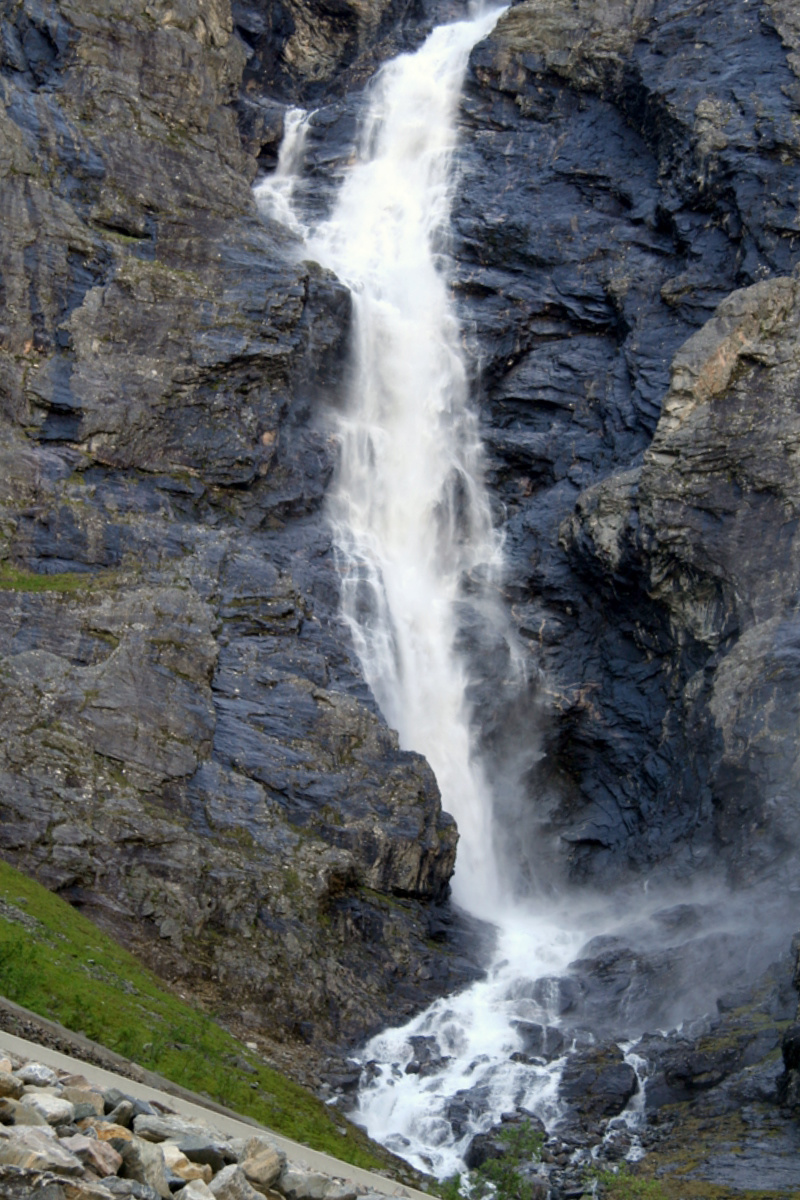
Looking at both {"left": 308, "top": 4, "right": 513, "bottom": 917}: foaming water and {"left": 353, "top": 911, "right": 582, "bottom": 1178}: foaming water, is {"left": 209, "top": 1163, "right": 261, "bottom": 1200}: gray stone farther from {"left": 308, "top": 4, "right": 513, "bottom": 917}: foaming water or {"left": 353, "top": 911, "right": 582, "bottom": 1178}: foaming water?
{"left": 308, "top": 4, "right": 513, "bottom": 917}: foaming water

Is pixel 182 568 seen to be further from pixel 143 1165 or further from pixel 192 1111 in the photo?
pixel 143 1165

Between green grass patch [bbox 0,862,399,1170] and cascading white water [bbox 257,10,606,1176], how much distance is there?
124 inches

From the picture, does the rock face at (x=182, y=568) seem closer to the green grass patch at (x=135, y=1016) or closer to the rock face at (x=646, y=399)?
the green grass patch at (x=135, y=1016)

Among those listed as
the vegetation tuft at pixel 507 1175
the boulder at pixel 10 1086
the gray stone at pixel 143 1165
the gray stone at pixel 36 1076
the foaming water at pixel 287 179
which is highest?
the foaming water at pixel 287 179

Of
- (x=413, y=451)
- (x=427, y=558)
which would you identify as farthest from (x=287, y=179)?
(x=427, y=558)

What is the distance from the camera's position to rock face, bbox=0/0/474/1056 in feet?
110

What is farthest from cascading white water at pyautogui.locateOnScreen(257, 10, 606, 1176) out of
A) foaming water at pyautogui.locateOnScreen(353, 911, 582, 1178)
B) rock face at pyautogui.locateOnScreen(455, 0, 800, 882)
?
rock face at pyautogui.locateOnScreen(455, 0, 800, 882)

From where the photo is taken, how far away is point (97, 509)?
4166 centimetres

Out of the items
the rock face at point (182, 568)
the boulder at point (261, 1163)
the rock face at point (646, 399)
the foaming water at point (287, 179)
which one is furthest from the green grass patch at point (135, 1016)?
the foaming water at point (287, 179)

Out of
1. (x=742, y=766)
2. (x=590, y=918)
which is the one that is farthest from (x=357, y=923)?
(x=742, y=766)

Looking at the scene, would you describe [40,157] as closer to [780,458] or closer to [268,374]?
[268,374]

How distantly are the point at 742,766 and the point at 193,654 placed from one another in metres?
17.8

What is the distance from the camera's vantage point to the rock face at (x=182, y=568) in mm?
33656

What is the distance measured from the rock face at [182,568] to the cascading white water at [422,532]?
1.55m
